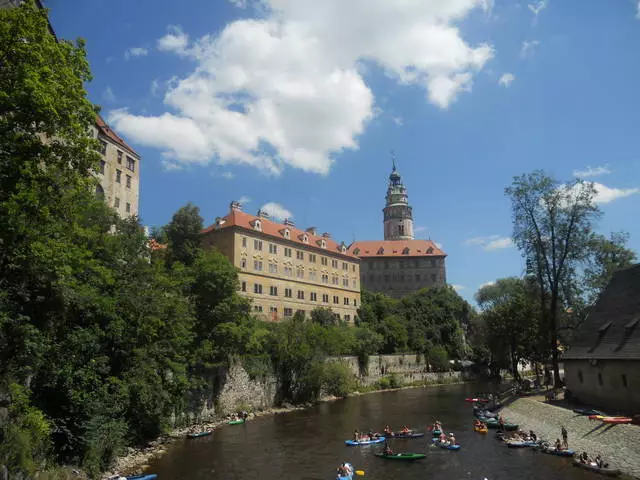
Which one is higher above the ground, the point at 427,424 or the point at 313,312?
the point at 313,312

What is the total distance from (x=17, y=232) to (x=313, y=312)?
52.9 m

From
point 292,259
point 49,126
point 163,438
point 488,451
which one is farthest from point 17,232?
point 292,259

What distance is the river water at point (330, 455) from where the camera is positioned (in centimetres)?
2352

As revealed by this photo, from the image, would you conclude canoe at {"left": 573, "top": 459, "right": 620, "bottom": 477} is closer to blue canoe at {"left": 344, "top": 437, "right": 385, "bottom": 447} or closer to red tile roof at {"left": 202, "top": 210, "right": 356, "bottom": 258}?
blue canoe at {"left": 344, "top": 437, "right": 385, "bottom": 447}

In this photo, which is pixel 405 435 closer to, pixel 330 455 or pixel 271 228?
pixel 330 455

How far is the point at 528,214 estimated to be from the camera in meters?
39.5

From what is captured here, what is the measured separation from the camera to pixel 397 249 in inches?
4515

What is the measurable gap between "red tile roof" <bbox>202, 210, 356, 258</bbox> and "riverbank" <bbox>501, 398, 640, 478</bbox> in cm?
3866

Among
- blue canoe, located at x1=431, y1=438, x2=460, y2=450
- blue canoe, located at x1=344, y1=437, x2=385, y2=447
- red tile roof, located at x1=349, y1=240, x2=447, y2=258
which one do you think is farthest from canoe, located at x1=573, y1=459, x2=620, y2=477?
red tile roof, located at x1=349, y1=240, x2=447, y2=258

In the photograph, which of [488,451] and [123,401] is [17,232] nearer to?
[123,401]

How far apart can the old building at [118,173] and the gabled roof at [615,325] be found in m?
44.8

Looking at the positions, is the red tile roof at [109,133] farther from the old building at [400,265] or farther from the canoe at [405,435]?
the old building at [400,265]

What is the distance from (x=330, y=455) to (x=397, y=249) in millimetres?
89607

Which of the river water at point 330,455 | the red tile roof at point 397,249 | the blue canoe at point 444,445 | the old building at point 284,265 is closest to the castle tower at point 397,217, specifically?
the red tile roof at point 397,249
